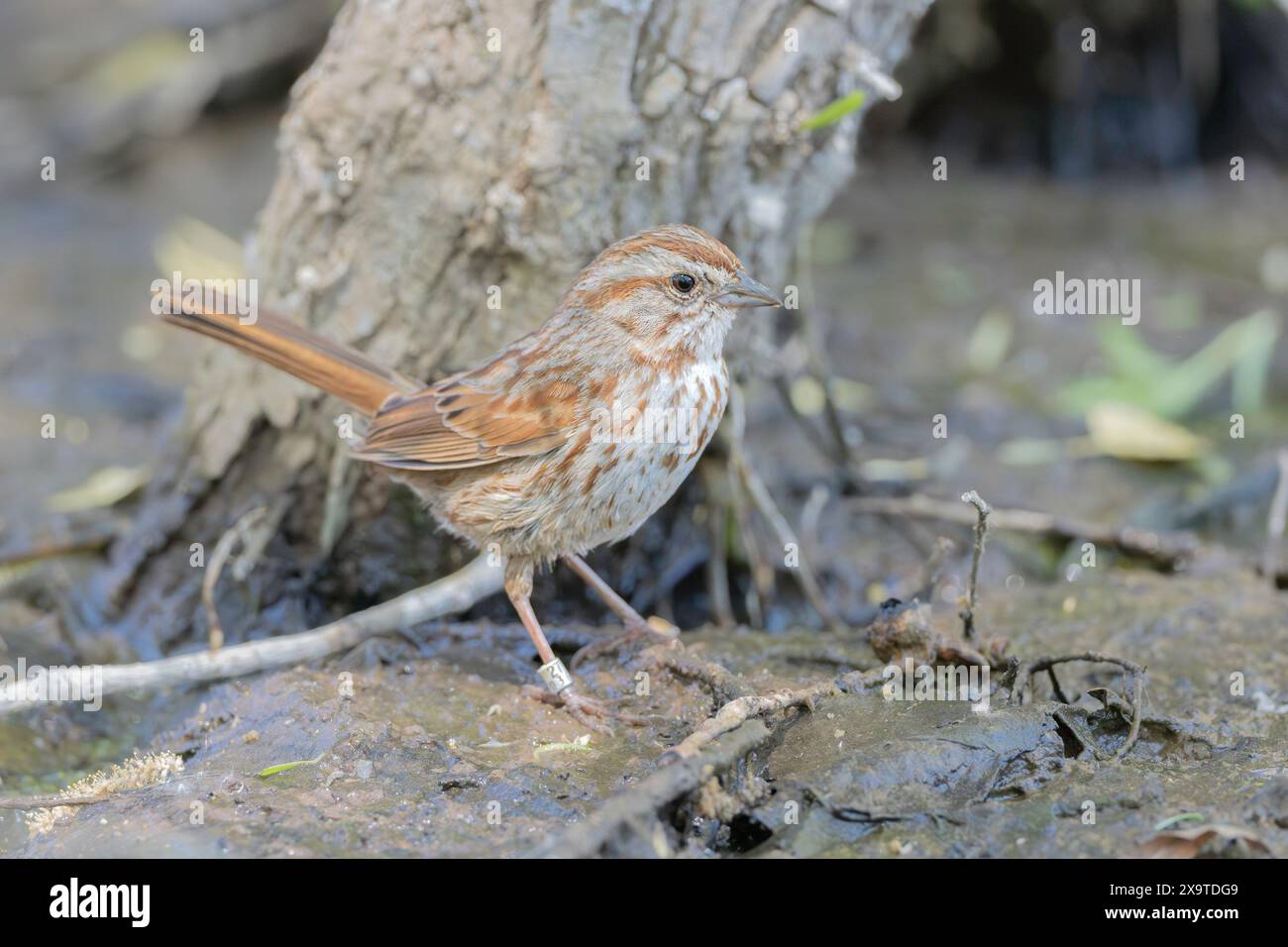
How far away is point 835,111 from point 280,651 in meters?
2.52

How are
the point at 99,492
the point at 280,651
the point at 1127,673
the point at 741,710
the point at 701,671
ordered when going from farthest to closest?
the point at 99,492, the point at 280,651, the point at 701,671, the point at 1127,673, the point at 741,710

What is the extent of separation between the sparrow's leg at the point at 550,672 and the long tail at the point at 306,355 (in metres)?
0.76

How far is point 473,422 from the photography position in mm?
4383

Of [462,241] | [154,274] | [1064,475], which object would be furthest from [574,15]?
[154,274]

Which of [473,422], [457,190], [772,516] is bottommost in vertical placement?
[772,516]

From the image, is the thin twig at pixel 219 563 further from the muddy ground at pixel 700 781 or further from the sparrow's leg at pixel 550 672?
the sparrow's leg at pixel 550 672

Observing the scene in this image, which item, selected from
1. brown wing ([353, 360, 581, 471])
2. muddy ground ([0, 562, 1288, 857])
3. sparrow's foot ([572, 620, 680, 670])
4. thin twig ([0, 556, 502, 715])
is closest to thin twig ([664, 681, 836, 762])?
muddy ground ([0, 562, 1288, 857])

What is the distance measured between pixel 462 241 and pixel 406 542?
1230 millimetres

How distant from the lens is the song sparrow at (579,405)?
4141 mm

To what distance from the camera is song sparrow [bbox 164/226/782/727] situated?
4141mm

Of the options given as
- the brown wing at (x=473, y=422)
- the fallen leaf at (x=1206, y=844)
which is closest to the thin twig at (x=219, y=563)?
the brown wing at (x=473, y=422)

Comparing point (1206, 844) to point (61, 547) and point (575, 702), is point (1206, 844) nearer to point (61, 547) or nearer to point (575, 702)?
point (575, 702)

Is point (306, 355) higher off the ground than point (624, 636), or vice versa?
point (306, 355)

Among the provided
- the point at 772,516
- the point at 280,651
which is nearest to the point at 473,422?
the point at 280,651
